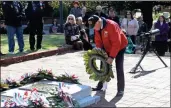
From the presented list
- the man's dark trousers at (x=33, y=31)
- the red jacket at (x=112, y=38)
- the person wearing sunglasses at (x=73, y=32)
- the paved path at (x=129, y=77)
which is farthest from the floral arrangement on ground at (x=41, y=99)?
the person wearing sunglasses at (x=73, y=32)

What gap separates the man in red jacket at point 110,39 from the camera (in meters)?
6.67

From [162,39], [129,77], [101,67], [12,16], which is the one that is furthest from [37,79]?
[162,39]

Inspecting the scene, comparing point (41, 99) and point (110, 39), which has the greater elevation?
point (110, 39)

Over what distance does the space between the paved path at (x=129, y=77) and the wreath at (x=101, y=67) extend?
33 centimetres

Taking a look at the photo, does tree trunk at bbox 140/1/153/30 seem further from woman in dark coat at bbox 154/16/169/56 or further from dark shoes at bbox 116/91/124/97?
dark shoes at bbox 116/91/124/97

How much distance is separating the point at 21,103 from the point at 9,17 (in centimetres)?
560

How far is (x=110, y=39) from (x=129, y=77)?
6.74 ft

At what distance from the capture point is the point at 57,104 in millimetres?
5496

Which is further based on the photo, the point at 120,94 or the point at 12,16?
the point at 12,16

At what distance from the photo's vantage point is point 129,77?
858 cm

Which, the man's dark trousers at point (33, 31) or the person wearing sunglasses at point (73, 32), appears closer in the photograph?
the man's dark trousers at point (33, 31)

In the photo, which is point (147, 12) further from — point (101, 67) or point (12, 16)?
point (101, 67)

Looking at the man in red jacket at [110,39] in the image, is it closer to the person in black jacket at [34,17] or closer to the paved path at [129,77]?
the paved path at [129,77]

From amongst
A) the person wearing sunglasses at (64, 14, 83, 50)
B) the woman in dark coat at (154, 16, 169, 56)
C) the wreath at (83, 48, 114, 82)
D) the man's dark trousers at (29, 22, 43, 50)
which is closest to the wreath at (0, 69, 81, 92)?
the wreath at (83, 48, 114, 82)
